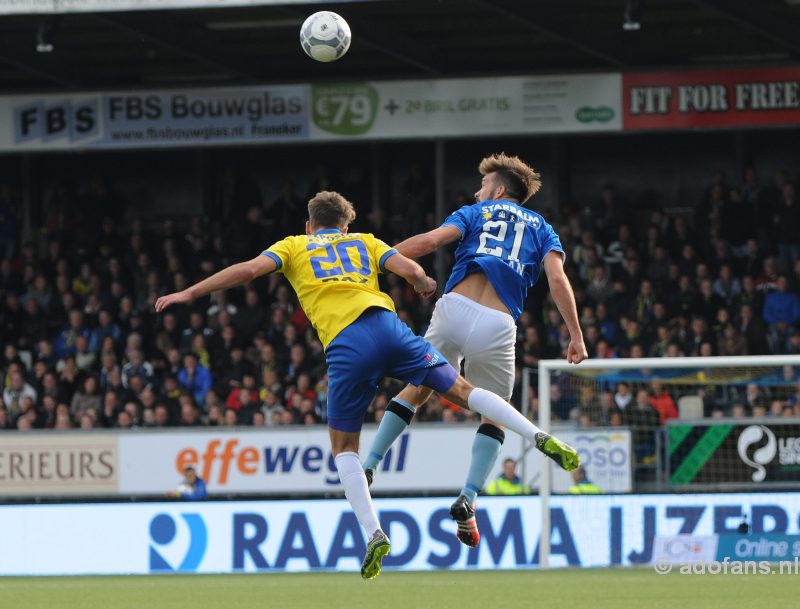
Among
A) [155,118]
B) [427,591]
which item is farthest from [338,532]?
[155,118]

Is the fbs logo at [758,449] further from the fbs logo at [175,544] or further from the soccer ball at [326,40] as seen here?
the soccer ball at [326,40]

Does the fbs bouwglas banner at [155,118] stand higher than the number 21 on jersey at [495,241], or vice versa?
the fbs bouwglas banner at [155,118]

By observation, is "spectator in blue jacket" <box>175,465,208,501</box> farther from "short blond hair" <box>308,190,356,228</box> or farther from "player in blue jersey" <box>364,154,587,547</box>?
"short blond hair" <box>308,190,356,228</box>

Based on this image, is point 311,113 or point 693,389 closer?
point 693,389

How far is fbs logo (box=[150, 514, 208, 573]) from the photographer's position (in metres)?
16.0

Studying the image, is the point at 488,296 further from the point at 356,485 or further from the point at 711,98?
→ the point at 711,98

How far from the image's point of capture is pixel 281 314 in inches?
842

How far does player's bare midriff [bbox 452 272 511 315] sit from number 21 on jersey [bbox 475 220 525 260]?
0.54 feet

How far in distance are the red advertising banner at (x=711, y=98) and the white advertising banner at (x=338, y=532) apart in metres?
7.03

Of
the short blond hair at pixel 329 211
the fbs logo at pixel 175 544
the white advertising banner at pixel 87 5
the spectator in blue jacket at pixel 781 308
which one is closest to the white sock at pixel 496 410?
the short blond hair at pixel 329 211

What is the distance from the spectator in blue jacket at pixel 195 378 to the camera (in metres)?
20.3

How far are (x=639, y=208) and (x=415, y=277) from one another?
1638 centimetres

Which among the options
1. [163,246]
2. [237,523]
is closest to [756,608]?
[237,523]

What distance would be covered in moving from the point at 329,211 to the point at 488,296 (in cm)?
Result: 107
